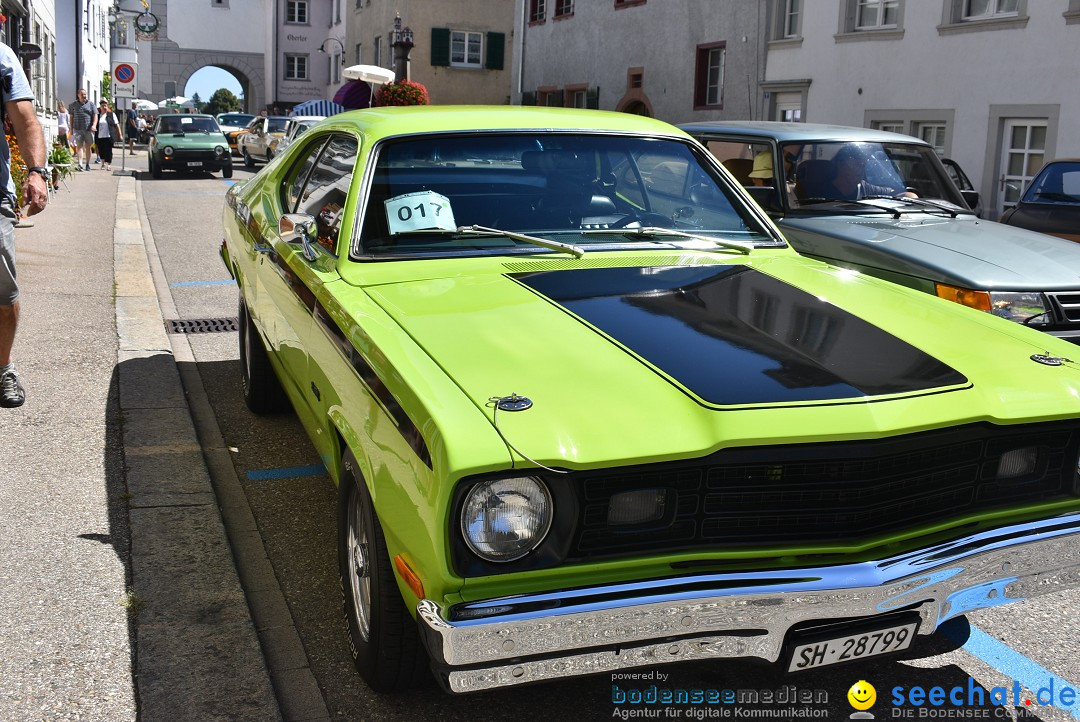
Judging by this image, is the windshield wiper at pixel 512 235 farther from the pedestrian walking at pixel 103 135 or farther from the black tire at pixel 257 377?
the pedestrian walking at pixel 103 135

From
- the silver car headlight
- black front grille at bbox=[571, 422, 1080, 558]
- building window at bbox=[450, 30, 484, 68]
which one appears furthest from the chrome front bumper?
building window at bbox=[450, 30, 484, 68]

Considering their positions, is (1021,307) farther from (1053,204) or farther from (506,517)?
(1053,204)

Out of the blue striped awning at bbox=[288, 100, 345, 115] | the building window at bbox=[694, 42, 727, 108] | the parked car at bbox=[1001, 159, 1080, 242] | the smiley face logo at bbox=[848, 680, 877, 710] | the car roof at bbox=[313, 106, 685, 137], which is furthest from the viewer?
the blue striped awning at bbox=[288, 100, 345, 115]

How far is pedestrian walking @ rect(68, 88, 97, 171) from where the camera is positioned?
83.3ft

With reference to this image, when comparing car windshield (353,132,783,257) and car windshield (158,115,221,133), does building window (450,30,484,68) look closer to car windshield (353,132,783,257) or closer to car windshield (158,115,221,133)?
car windshield (158,115,221,133)

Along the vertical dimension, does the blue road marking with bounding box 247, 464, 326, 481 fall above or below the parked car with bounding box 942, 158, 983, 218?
below

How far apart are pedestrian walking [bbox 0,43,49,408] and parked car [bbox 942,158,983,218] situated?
19.9 feet

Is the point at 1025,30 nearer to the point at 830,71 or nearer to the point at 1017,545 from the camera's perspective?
the point at 830,71

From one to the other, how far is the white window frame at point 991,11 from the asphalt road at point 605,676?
15.4 meters

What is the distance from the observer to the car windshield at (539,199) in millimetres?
3920

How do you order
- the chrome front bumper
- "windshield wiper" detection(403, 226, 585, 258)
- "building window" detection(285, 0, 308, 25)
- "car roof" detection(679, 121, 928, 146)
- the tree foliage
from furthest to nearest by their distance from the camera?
the tree foliage
"building window" detection(285, 0, 308, 25)
"car roof" detection(679, 121, 928, 146)
"windshield wiper" detection(403, 226, 585, 258)
the chrome front bumper

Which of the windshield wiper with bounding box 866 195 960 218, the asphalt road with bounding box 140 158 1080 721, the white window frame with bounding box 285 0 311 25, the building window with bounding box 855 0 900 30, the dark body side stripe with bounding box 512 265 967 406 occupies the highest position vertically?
the white window frame with bounding box 285 0 311 25

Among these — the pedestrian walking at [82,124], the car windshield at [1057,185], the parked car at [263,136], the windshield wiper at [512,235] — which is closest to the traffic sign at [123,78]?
the pedestrian walking at [82,124]

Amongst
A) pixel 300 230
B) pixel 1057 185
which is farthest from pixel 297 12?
pixel 300 230
